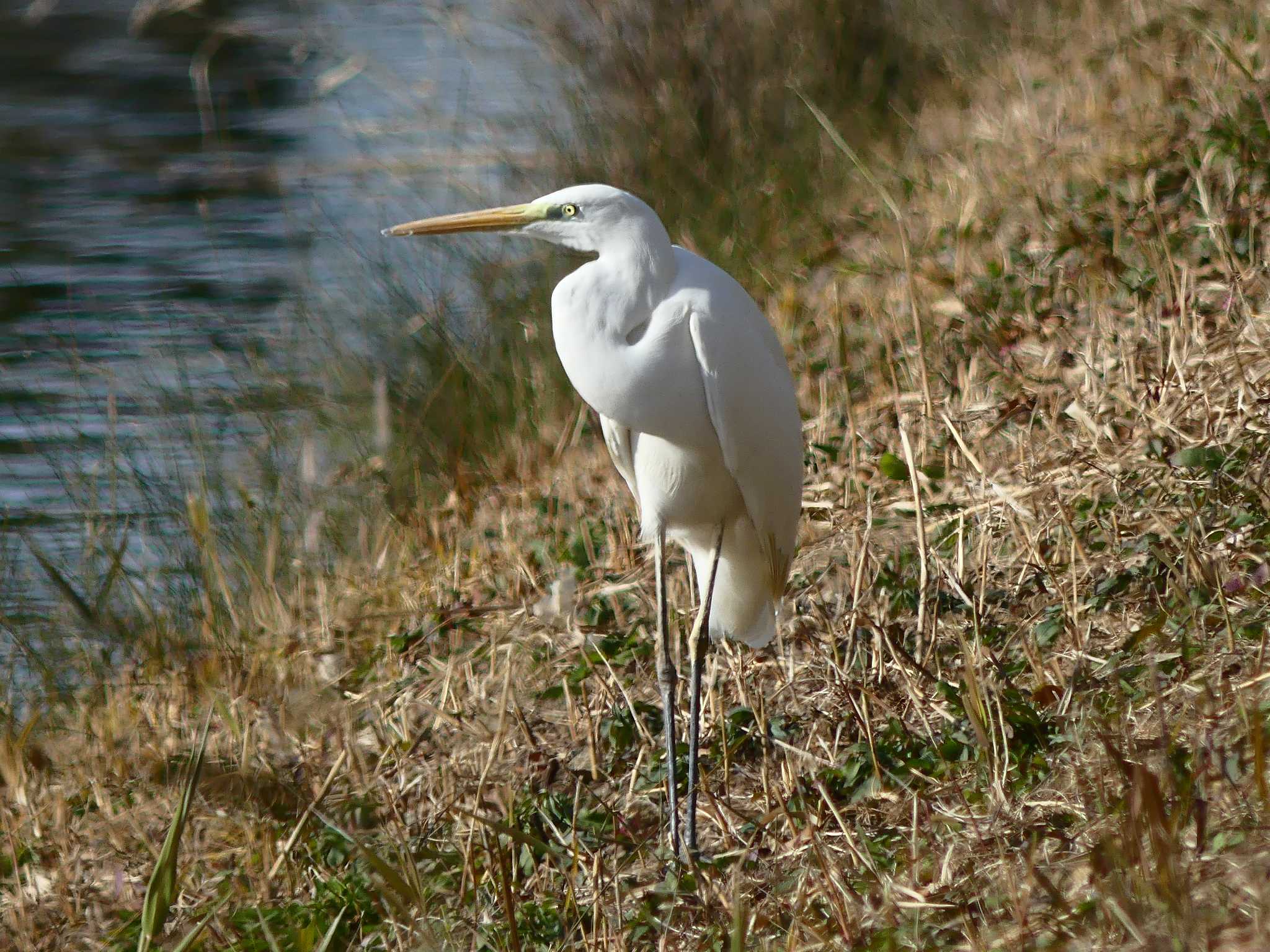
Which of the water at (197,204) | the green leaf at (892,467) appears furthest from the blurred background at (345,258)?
the green leaf at (892,467)

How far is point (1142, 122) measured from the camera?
18.1 feet

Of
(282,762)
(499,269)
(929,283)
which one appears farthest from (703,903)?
(499,269)

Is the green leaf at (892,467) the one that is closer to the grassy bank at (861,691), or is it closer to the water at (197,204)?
the grassy bank at (861,691)

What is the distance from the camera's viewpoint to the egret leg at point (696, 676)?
Answer: 2.99m

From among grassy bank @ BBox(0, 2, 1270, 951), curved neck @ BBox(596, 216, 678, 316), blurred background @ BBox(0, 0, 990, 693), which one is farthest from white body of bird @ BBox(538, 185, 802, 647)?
blurred background @ BBox(0, 0, 990, 693)

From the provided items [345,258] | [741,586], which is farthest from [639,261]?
[345,258]

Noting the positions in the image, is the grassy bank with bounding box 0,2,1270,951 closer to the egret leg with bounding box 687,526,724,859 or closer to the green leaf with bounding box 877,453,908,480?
the green leaf with bounding box 877,453,908,480

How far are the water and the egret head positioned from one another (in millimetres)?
1254

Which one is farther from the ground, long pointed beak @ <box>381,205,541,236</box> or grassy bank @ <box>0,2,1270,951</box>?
long pointed beak @ <box>381,205,541,236</box>

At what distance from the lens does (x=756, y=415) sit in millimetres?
3006

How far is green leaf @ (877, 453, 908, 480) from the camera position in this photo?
3.60 metres

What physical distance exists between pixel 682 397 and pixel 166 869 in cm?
133

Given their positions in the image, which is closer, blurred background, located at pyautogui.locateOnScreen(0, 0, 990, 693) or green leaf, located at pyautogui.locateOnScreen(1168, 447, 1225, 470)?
green leaf, located at pyautogui.locateOnScreen(1168, 447, 1225, 470)

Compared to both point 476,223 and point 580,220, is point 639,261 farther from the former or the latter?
point 476,223
